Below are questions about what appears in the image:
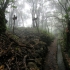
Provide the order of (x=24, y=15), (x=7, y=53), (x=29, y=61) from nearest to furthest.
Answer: (x=7, y=53) < (x=29, y=61) < (x=24, y=15)

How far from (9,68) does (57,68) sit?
590 cm

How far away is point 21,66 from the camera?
725 cm

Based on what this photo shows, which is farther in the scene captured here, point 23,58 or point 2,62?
point 23,58

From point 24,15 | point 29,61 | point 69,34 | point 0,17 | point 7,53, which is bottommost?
point 29,61

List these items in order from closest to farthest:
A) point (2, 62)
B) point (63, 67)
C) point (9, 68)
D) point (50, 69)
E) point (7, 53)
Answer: point (9, 68), point (2, 62), point (7, 53), point (50, 69), point (63, 67)

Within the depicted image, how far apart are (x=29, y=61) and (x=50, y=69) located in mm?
2896

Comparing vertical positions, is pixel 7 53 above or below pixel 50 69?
above

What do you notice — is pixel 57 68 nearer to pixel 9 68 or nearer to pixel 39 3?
pixel 9 68

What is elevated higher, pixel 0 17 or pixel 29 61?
pixel 0 17

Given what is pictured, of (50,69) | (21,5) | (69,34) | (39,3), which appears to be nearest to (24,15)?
(21,5)

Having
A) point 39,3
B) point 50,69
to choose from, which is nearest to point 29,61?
point 50,69

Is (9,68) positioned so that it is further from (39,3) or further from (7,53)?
(39,3)

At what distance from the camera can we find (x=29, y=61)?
8.55 meters

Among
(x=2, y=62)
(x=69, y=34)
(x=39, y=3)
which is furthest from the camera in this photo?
(x=39, y=3)
